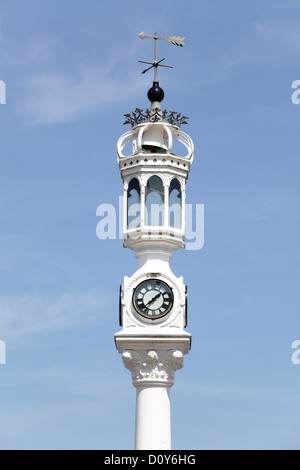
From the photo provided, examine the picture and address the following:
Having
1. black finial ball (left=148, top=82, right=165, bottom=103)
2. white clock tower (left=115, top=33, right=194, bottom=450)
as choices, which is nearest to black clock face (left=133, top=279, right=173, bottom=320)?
white clock tower (left=115, top=33, right=194, bottom=450)

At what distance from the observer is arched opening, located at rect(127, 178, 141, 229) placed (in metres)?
57.8

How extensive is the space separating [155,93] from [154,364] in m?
12.7

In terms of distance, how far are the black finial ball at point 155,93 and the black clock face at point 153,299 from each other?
29.0 feet

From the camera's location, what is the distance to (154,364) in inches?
2205

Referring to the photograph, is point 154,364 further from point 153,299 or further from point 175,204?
point 175,204

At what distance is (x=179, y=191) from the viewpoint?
58.5 m

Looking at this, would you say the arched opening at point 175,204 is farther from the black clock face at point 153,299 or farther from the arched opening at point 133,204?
Answer: the black clock face at point 153,299

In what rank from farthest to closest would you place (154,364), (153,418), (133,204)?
1. (133,204)
2. (154,364)
3. (153,418)

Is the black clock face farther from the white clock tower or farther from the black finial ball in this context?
the black finial ball

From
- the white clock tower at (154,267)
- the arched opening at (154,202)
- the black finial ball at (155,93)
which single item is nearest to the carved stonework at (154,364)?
the white clock tower at (154,267)

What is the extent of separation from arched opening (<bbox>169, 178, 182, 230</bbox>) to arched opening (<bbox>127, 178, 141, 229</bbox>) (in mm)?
1462

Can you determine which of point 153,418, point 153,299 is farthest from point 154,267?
point 153,418
